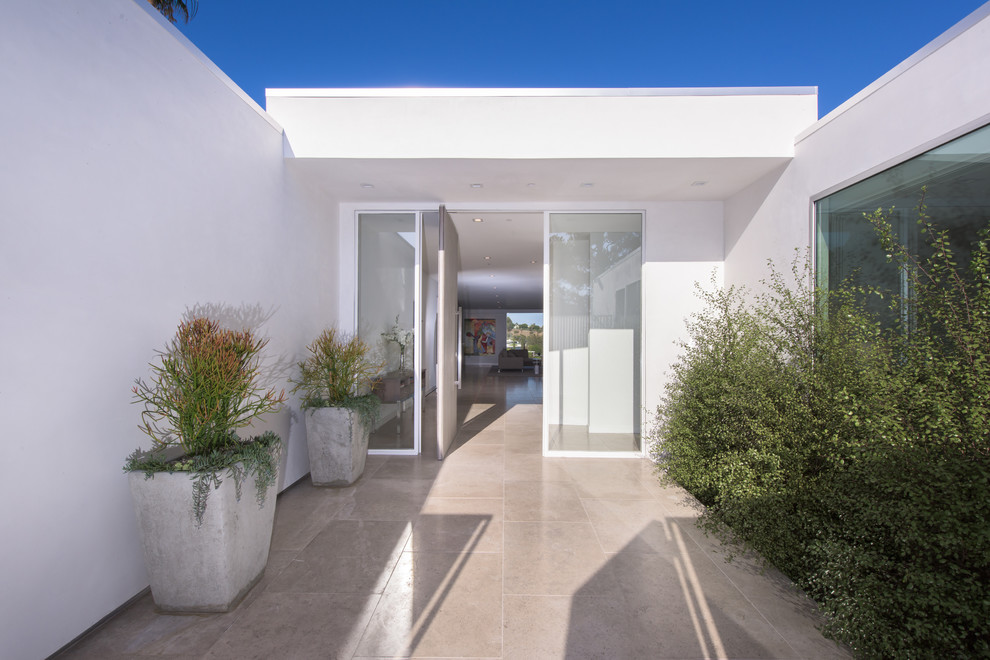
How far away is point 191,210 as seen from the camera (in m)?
2.71

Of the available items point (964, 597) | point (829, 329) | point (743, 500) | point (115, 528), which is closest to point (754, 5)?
point (829, 329)

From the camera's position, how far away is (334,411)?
3990mm

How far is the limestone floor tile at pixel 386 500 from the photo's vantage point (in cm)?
341

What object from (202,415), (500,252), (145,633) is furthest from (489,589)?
(500,252)

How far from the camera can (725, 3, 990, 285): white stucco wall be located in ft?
7.38

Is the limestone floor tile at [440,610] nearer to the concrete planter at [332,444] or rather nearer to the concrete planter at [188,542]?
the concrete planter at [188,542]

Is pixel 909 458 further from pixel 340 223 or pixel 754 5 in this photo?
pixel 754 5

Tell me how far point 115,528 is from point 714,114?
15.5ft

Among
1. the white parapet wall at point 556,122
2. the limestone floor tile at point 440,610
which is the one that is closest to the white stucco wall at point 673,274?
the white parapet wall at point 556,122

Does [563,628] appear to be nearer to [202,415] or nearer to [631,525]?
[631,525]

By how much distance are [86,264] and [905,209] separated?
13.9ft

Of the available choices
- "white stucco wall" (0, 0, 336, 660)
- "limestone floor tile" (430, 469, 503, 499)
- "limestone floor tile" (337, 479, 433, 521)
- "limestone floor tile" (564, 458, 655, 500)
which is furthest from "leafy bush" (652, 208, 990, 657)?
"white stucco wall" (0, 0, 336, 660)

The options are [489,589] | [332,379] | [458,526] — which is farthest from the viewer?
[332,379]

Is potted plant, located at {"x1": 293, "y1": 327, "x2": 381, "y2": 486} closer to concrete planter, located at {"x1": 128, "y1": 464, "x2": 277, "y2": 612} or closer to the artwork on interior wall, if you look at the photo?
concrete planter, located at {"x1": 128, "y1": 464, "x2": 277, "y2": 612}
